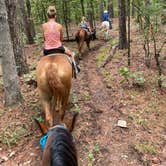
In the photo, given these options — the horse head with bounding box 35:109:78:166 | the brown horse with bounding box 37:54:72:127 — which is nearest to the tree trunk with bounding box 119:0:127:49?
the brown horse with bounding box 37:54:72:127

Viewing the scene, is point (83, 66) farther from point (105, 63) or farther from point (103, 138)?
point (103, 138)

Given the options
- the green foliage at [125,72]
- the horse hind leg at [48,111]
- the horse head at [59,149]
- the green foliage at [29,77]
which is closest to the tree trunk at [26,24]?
the green foliage at [29,77]

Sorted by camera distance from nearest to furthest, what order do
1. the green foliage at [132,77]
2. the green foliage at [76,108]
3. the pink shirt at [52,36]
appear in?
the pink shirt at [52,36] < the green foliage at [76,108] < the green foliage at [132,77]

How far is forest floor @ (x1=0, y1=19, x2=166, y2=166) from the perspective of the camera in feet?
15.4

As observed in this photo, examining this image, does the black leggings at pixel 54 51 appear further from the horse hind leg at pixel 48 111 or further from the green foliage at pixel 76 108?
the green foliage at pixel 76 108

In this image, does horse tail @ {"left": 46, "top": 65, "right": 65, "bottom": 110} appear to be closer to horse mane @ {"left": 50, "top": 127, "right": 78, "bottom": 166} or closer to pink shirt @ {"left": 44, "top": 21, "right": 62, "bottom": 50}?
pink shirt @ {"left": 44, "top": 21, "right": 62, "bottom": 50}

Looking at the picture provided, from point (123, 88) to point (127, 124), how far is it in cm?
195

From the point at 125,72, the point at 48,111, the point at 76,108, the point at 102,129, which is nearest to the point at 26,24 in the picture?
the point at 125,72

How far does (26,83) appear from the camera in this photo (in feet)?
24.9

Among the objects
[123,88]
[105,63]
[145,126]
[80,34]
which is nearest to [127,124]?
[145,126]

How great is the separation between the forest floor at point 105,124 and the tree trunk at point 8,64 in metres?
0.29

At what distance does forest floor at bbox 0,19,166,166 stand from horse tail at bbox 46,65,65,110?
861 mm

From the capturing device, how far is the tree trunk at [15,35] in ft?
24.9

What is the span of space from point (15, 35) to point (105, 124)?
4.09 meters
